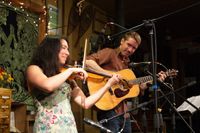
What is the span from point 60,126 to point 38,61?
0.46 m

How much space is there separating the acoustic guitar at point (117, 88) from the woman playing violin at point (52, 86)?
0.95 m

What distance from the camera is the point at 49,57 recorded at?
222 centimetres

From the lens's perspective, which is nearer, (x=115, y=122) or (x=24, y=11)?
(x=115, y=122)

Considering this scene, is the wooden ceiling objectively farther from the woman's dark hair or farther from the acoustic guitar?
the woman's dark hair

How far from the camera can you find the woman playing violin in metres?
2.08

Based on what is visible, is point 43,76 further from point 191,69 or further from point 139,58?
point 191,69

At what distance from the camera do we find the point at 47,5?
199 inches

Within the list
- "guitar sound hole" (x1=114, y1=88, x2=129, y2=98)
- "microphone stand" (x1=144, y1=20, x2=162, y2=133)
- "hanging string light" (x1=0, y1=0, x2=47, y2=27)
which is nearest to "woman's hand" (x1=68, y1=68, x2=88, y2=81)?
"microphone stand" (x1=144, y1=20, x2=162, y2=133)

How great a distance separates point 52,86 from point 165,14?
5387mm

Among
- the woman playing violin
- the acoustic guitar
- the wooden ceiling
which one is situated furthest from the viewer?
the wooden ceiling

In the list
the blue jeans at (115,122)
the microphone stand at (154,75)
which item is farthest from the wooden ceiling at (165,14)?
the microphone stand at (154,75)

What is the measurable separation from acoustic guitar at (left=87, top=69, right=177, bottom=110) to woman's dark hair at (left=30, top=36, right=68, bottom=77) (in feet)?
3.11

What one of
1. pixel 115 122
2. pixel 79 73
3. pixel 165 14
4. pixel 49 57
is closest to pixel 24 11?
pixel 115 122

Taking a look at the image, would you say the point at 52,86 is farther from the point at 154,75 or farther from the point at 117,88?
the point at 117,88
